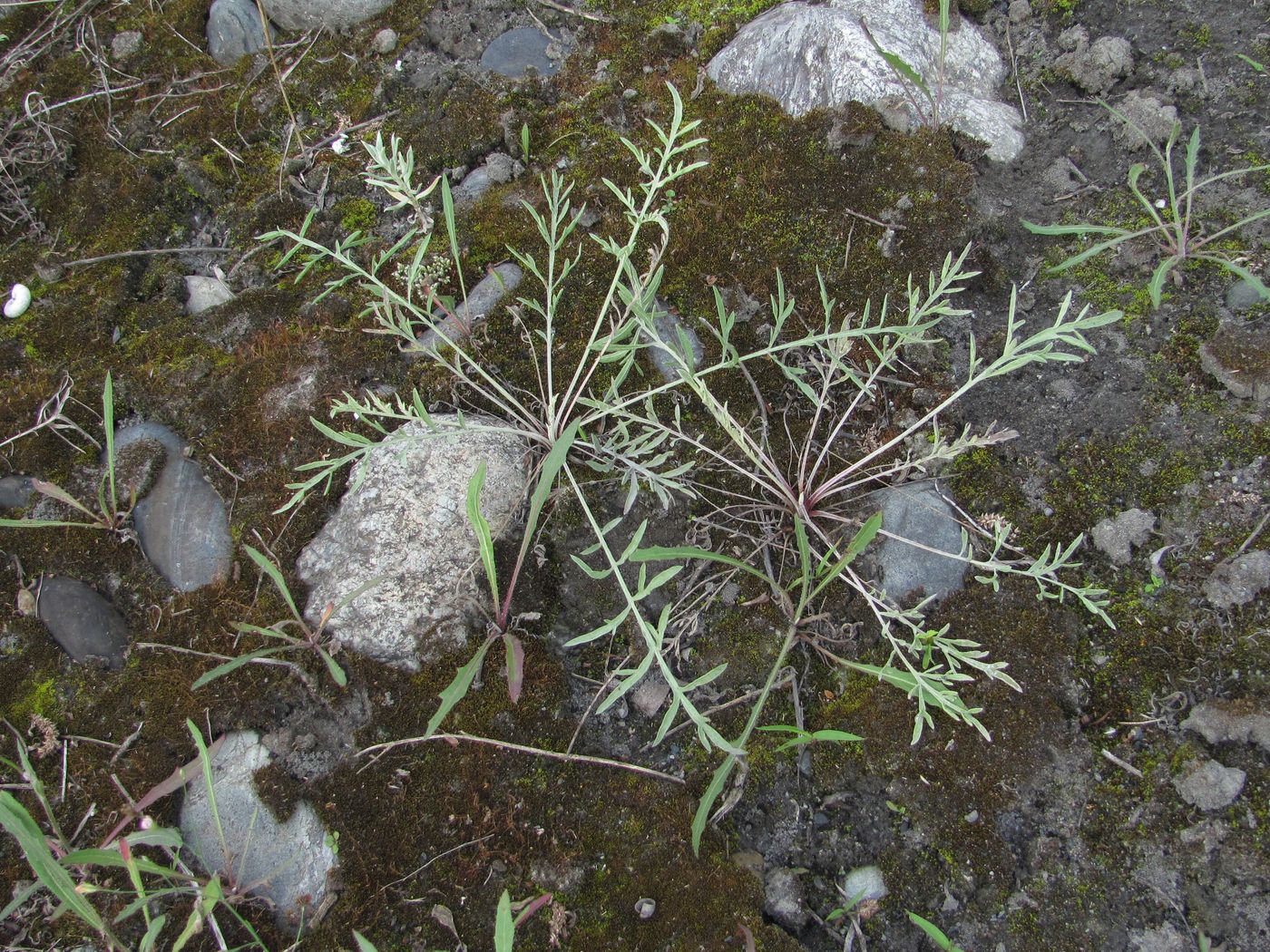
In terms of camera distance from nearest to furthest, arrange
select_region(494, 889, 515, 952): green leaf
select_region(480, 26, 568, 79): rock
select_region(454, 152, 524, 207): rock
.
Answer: select_region(494, 889, 515, 952): green leaf < select_region(454, 152, 524, 207): rock < select_region(480, 26, 568, 79): rock

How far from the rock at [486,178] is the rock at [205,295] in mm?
815

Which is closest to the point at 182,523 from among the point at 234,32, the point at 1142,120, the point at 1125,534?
the point at 234,32

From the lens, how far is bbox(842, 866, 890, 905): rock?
1.72 m

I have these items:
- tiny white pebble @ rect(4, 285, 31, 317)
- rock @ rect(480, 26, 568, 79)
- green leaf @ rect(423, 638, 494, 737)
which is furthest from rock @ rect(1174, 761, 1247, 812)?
tiny white pebble @ rect(4, 285, 31, 317)

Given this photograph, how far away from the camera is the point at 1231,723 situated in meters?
1.69

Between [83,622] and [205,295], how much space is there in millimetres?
1102

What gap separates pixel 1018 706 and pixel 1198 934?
0.52m

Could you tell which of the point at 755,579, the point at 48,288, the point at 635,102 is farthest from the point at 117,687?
the point at 635,102

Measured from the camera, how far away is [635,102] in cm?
272

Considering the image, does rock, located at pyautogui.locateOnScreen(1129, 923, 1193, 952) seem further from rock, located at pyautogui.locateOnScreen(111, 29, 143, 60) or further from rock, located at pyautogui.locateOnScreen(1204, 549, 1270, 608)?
rock, located at pyautogui.locateOnScreen(111, 29, 143, 60)

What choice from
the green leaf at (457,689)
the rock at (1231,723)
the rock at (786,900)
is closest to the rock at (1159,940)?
the rock at (1231,723)

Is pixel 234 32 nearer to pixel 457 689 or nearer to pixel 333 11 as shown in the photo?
pixel 333 11

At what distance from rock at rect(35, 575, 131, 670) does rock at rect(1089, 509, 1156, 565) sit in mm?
2532

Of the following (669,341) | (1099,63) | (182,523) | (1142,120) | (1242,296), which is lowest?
(182,523)
